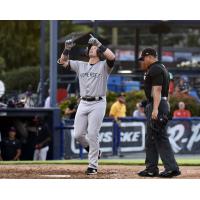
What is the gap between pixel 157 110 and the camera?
11.2 m

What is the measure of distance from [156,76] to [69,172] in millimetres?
2429

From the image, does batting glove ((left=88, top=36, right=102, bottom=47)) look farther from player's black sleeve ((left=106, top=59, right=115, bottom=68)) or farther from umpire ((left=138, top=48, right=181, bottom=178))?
umpire ((left=138, top=48, right=181, bottom=178))

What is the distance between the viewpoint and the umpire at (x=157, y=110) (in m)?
11.3

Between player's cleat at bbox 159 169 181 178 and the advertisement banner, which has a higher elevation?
player's cleat at bbox 159 169 181 178

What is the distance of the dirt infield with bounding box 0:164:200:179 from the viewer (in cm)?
1188

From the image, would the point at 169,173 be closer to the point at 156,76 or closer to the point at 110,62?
the point at 156,76

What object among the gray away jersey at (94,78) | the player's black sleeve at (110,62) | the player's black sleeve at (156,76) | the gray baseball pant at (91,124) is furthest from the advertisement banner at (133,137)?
the player's black sleeve at (156,76)

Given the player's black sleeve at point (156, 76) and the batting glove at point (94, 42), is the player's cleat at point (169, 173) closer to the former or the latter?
the player's black sleeve at point (156, 76)

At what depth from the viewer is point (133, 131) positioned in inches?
888

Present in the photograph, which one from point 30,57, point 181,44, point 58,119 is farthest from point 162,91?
point 181,44

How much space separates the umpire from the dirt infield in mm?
449

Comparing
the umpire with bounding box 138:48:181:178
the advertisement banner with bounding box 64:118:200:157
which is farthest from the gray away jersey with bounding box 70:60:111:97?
the advertisement banner with bounding box 64:118:200:157

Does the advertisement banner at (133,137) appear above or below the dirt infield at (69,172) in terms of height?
below

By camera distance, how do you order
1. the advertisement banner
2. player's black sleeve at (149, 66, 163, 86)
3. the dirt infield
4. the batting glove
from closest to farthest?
player's black sleeve at (149, 66, 163, 86), the batting glove, the dirt infield, the advertisement banner
